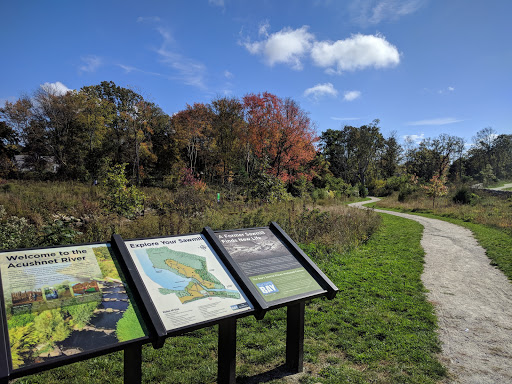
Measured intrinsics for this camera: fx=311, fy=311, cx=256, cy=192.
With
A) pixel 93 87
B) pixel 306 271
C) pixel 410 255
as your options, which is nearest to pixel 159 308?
pixel 306 271

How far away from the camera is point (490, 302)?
18.4 feet

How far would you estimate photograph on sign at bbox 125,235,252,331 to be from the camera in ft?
7.63

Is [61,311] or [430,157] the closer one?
[61,311]

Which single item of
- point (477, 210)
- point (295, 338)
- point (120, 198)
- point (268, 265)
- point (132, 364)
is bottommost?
point (295, 338)

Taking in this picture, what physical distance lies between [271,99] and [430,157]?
3203 centimetres

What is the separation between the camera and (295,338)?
3344 millimetres

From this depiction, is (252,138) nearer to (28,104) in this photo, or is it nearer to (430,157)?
(28,104)

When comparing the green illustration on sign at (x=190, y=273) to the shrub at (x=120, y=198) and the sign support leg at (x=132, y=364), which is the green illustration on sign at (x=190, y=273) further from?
the shrub at (x=120, y=198)

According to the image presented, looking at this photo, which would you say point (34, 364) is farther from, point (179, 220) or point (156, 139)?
point (156, 139)

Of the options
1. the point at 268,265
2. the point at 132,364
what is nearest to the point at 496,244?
the point at 268,265

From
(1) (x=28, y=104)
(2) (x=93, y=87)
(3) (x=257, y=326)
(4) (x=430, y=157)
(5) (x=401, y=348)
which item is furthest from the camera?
(4) (x=430, y=157)

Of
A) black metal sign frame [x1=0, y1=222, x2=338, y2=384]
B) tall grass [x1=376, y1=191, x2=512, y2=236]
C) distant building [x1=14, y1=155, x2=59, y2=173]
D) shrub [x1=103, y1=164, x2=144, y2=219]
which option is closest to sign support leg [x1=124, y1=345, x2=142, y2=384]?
black metal sign frame [x1=0, y1=222, x2=338, y2=384]

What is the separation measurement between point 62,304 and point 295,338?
2294 millimetres

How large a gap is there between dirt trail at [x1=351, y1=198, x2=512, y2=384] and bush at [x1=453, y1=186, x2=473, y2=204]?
14283 mm
